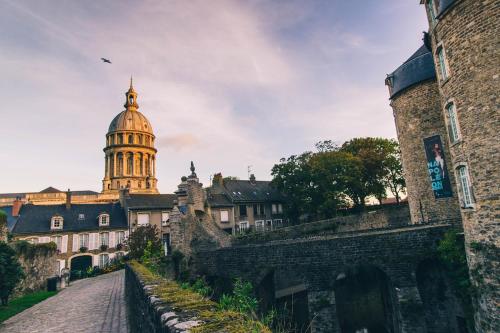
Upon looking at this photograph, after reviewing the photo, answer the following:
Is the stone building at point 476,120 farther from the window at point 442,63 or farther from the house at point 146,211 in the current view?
the house at point 146,211

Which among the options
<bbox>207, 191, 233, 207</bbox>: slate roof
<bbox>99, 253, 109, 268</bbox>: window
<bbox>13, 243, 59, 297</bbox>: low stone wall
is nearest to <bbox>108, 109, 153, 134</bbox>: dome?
<bbox>207, 191, 233, 207</bbox>: slate roof

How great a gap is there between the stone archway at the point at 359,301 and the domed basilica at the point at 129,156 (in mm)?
45931

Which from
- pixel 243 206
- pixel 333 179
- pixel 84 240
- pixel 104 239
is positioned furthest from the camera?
pixel 243 206

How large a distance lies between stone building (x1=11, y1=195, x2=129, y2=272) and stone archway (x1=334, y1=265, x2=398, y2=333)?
23.2 m

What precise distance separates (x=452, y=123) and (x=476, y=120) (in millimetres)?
1529

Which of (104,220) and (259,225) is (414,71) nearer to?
(259,225)

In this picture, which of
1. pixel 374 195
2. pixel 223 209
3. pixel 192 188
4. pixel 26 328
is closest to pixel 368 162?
pixel 374 195

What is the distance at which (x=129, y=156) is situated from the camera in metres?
57.7

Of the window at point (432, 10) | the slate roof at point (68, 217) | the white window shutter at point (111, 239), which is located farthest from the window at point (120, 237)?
the window at point (432, 10)

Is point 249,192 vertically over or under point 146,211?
over

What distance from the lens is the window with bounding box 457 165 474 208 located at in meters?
10.1

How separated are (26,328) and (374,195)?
37.5 m

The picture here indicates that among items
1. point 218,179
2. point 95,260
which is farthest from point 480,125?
point 95,260

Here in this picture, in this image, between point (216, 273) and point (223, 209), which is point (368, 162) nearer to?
point (223, 209)
